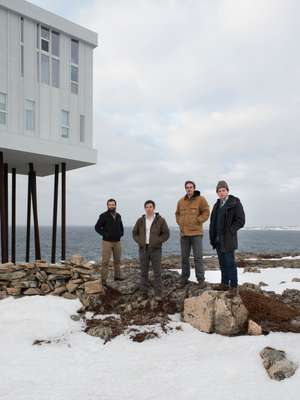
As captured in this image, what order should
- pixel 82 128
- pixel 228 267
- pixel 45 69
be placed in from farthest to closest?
pixel 82 128 → pixel 45 69 → pixel 228 267

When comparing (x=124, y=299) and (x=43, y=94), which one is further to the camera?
(x=43, y=94)

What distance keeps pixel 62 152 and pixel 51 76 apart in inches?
122

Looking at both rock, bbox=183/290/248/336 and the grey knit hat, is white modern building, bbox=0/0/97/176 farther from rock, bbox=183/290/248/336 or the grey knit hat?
rock, bbox=183/290/248/336

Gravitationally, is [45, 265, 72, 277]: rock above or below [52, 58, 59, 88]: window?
below

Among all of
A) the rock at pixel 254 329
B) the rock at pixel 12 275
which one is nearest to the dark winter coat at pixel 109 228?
the rock at pixel 12 275

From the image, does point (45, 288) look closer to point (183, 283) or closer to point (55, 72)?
point (183, 283)

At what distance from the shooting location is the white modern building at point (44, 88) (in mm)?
14750

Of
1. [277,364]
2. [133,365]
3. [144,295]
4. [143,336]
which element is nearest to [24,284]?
[144,295]

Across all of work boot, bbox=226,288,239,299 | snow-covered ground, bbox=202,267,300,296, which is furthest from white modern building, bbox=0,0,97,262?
work boot, bbox=226,288,239,299

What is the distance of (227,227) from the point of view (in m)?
8.63

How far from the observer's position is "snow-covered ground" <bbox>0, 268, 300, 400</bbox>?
5797 millimetres

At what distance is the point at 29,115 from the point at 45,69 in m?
2.03

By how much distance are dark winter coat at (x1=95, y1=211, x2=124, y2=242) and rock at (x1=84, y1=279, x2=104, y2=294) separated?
1.17 m

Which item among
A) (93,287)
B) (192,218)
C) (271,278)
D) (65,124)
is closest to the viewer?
(192,218)
